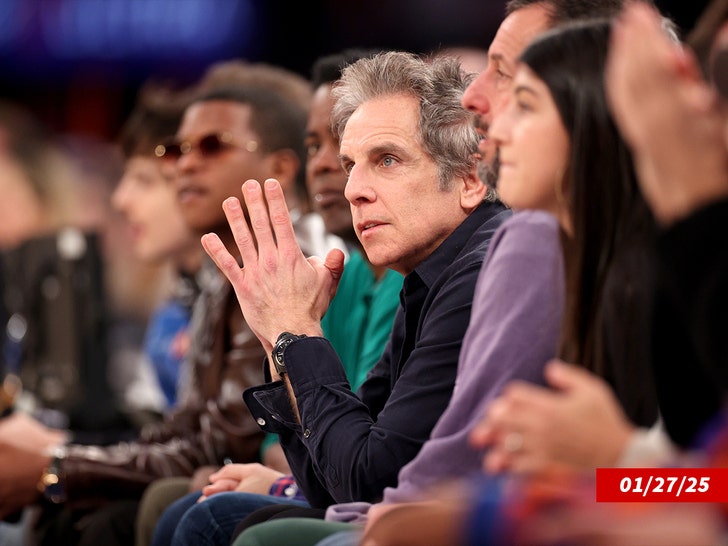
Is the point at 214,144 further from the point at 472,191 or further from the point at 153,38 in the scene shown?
the point at 153,38

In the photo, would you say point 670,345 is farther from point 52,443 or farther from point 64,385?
point 64,385

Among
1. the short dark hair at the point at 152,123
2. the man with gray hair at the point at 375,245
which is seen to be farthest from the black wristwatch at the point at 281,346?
the short dark hair at the point at 152,123

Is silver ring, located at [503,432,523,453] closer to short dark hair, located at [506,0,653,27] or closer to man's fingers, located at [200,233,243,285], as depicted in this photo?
short dark hair, located at [506,0,653,27]

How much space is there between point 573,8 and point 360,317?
1.12 m

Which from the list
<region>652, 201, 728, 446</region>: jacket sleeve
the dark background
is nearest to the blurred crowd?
<region>652, 201, 728, 446</region>: jacket sleeve

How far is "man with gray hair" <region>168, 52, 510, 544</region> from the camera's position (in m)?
2.18

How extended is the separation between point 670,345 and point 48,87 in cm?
713

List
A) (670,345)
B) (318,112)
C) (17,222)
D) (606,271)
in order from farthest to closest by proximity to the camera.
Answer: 1. (17,222)
2. (318,112)
3. (606,271)
4. (670,345)

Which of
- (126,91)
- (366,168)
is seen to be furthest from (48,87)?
(366,168)

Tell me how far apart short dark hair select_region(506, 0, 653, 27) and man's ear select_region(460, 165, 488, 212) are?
33 cm

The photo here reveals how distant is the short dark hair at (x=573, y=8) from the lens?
1.99 m

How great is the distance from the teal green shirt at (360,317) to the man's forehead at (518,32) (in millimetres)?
802

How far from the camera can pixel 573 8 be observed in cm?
211

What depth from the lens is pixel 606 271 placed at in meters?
1.65
